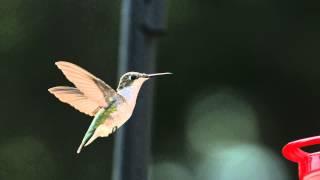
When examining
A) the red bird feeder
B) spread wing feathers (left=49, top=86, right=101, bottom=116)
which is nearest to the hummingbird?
spread wing feathers (left=49, top=86, right=101, bottom=116)

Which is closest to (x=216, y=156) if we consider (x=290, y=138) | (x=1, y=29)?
(x=290, y=138)

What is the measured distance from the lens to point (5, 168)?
3.42ft

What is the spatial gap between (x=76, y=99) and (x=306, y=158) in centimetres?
28

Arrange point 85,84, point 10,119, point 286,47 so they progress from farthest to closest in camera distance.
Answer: point 286,47 < point 10,119 < point 85,84

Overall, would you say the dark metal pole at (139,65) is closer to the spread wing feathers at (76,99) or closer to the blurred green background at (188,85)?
the spread wing feathers at (76,99)

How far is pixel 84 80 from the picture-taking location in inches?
22.2

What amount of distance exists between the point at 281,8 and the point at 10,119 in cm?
111

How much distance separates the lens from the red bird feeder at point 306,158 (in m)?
0.71

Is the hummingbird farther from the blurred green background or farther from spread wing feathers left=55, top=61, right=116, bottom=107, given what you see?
the blurred green background

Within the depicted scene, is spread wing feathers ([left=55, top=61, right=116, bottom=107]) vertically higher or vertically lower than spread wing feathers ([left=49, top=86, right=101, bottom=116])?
higher

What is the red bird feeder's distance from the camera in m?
0.71

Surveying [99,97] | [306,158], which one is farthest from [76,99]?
[306,158]

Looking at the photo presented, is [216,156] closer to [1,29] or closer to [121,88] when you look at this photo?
[1,29]

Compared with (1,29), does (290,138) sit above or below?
below
